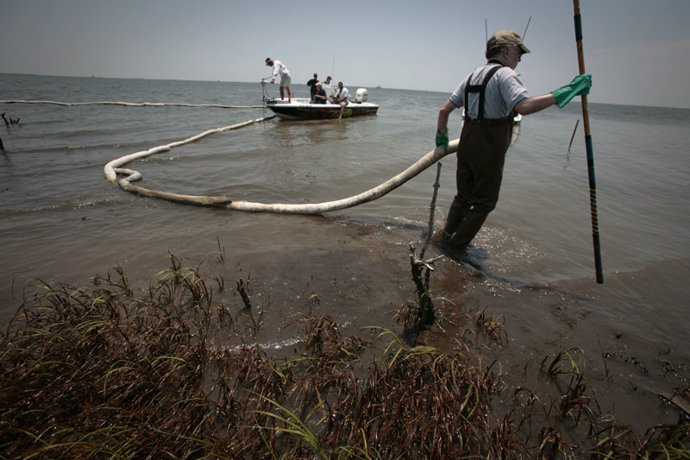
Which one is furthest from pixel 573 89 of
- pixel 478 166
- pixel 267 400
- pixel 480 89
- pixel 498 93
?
pixel 267 400

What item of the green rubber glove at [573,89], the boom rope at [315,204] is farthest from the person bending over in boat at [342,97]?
the green rubber glove at [573,89]

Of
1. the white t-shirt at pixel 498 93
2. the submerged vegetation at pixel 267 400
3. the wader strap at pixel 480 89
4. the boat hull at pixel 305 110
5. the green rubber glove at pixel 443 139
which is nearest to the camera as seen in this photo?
the submerged vegetation at pixel 267 400

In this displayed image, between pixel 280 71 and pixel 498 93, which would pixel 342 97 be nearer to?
pixel 280 71

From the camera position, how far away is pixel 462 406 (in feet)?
6.02

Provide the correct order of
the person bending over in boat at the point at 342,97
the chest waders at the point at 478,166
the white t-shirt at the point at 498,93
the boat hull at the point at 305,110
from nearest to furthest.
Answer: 1. the white t-shirt at the point at 498,93
2. the chest waders at the point at 478,166
3. the boat hull at the point at 305,110
4. the person bending over in boat at the point at 342,97

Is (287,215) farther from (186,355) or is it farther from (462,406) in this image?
(462,406)

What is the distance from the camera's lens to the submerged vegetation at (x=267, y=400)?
1.61m

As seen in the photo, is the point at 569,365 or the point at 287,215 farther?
the point at 287,215

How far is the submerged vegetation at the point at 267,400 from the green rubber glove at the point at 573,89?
2225mm

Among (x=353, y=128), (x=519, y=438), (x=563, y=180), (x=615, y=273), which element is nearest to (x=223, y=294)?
(x=519, y=438)

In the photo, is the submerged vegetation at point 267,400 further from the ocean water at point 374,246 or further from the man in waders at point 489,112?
the man in waders at point 489,112

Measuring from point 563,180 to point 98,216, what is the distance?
1054 cm

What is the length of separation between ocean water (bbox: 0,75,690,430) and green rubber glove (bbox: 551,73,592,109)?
77.6 inches

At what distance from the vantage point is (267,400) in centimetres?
188
